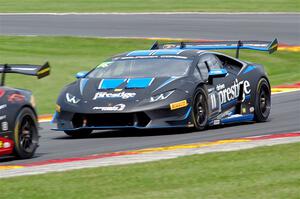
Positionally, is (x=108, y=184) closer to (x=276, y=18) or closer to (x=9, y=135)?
(x=9, y=135)

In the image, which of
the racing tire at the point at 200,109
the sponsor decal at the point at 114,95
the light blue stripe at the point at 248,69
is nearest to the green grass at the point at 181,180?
the sponsor decal at the point at 114,95

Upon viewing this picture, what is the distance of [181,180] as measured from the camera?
855 centimetres

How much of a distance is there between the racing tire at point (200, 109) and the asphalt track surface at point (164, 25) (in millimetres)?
14110

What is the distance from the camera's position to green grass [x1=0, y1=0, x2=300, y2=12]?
36906 mm

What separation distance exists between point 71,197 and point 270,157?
277cm

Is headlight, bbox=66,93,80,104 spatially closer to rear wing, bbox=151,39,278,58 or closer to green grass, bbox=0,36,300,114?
rear wing, bbox=151,39,278,58

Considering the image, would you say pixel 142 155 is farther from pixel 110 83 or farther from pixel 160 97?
pixel 110 83

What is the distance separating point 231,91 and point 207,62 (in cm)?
58

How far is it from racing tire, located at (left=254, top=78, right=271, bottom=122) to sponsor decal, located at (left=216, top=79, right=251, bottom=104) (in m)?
0.26

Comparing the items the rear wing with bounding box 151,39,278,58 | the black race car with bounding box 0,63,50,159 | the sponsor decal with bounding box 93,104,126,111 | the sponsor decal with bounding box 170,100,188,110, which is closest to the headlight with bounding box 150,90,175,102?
the sponsor decal with bounding box 170,100,188,110

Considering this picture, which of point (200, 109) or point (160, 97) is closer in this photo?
point (160, 97)

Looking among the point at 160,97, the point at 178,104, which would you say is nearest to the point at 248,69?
the point at 178,104

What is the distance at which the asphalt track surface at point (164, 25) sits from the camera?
29.4 meters

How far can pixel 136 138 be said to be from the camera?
13094 millimetres
